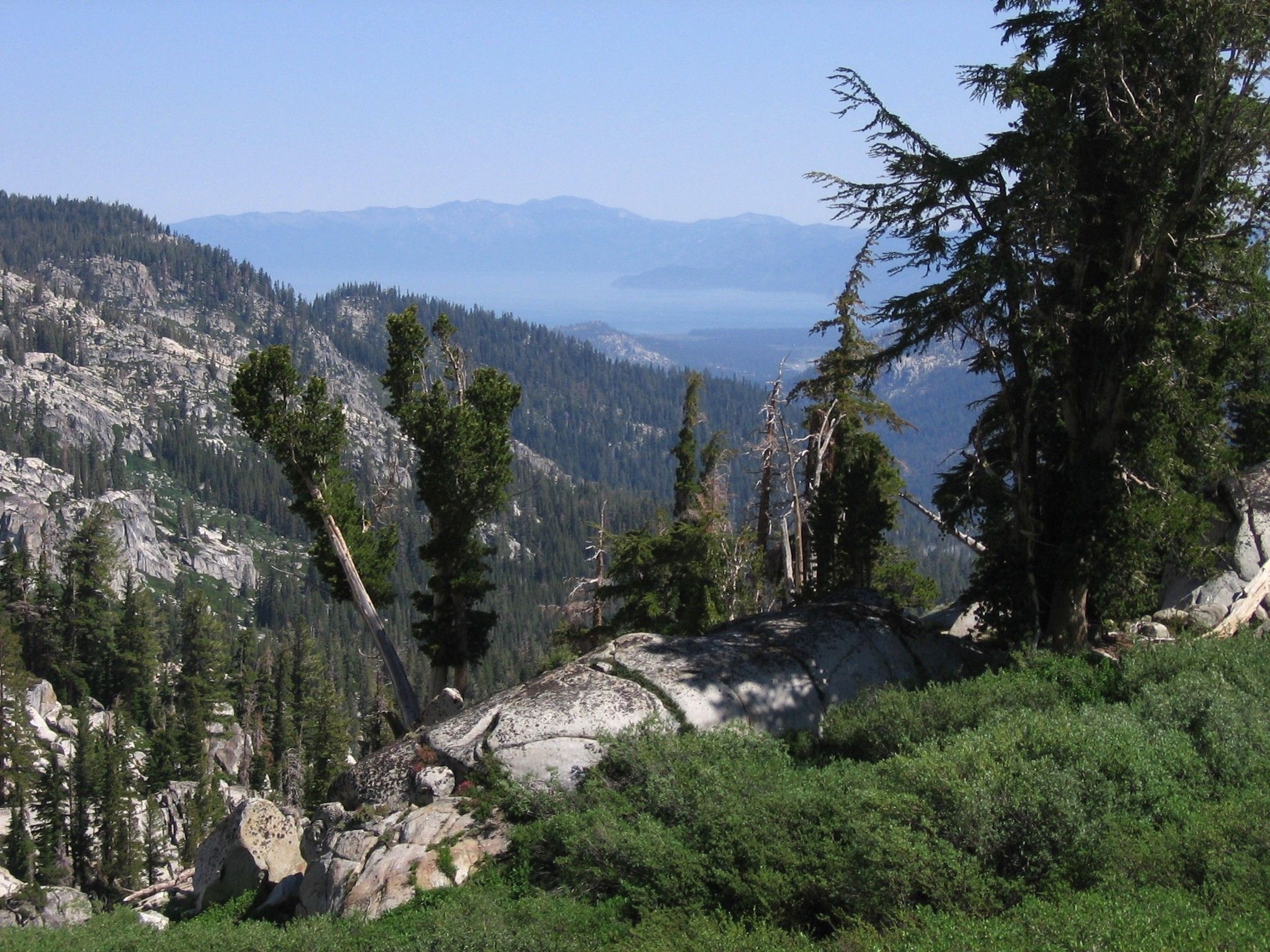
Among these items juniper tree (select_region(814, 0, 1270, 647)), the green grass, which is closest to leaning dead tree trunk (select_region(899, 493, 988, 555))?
juniper tree (select_region(814, 0, 1270, 647))

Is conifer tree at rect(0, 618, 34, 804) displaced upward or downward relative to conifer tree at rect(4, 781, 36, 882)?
upward

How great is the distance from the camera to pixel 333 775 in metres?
63.9

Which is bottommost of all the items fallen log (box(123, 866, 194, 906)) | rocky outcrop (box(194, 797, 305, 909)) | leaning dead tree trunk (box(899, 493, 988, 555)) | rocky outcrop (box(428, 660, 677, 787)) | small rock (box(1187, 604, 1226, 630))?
fallen log (box(123, 866, 194, 906))

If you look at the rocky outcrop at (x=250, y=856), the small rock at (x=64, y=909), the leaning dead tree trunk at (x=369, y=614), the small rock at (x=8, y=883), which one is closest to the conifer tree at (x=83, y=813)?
the small rock at (x=8, y=883)

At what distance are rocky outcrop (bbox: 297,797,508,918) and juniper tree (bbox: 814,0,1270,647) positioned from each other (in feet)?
31.9

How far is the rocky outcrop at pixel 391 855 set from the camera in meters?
11.7

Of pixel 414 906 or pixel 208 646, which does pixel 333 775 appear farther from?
pixel 414 906

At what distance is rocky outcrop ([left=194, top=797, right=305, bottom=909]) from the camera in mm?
16531

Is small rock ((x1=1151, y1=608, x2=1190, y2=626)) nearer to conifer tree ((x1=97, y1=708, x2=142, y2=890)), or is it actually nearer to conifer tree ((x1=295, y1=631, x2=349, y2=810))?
conifer tree ((x1=295, y1=631, x2=349, y2=810))

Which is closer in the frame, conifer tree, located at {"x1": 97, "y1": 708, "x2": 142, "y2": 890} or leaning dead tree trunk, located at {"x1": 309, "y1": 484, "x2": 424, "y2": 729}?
leaning dead tree trunk, located at {"x1": 309, "y1": 484, "x2": 424, "y2": 729}

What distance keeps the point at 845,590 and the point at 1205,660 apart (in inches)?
284

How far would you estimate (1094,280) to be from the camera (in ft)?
53.5

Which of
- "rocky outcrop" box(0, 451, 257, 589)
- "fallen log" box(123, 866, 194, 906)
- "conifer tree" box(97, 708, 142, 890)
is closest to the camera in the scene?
"fallen log" box(123, 866, 194, 906)

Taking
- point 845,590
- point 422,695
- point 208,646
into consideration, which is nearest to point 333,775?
point 208,646
